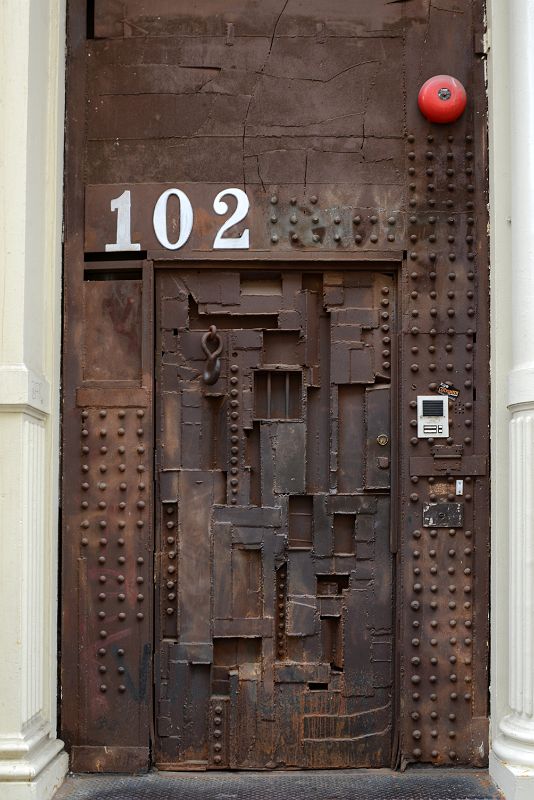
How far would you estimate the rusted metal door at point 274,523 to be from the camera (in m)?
5.34

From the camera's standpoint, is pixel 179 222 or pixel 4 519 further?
pixel 179 222

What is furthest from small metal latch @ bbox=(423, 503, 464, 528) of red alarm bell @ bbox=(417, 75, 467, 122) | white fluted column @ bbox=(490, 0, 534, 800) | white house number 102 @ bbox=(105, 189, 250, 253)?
red alarm bell @ bbox=(417, 75, 467, 122)

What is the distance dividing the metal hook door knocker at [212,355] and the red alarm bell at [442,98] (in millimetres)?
1592

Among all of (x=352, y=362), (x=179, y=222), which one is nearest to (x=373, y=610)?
(x=352, y=362)

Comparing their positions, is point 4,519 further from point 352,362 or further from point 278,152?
point 278,152

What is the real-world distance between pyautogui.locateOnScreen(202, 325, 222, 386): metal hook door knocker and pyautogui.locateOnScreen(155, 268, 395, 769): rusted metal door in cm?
2

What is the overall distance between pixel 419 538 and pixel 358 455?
53 cm

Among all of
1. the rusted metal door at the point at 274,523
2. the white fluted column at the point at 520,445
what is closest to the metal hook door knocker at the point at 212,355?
the rusted metal door at the point at 274,523

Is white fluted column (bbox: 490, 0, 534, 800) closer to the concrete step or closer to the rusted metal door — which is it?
the concrete step

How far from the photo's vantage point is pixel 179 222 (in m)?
5.40

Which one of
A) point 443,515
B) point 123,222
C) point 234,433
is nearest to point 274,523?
point 234,433

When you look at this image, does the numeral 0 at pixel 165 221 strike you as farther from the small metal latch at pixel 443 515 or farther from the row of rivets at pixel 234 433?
the small metal latch at pixel 443 515

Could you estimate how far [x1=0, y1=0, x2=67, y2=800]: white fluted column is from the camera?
4.84m

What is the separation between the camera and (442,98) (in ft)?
17.5
